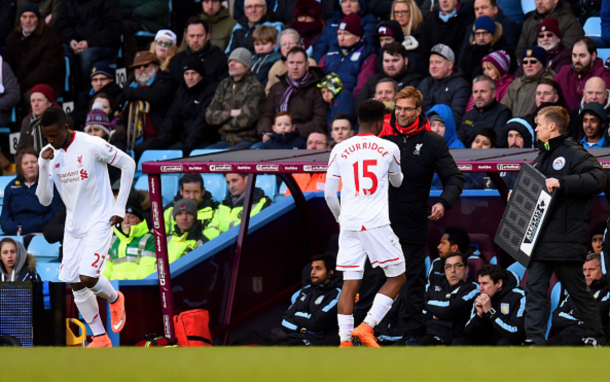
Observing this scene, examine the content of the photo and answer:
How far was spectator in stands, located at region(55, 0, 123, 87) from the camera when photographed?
15.9 m

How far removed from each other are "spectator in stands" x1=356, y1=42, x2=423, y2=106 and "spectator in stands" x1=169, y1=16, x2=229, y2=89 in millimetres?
2578

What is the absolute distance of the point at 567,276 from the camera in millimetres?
7895

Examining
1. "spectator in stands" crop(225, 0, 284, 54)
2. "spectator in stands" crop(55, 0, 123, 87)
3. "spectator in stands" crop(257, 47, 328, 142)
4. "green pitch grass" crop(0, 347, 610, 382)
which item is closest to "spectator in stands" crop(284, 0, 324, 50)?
"spectator in stands" crop(225, 0, 284, 54)

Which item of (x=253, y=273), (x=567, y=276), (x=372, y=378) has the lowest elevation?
(x=253, y=273)

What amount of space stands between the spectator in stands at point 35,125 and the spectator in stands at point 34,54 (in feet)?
3.38

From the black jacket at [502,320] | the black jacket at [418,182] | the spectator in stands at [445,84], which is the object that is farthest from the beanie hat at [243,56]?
the black jacket at [418,182]

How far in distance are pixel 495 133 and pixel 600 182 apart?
3420mm

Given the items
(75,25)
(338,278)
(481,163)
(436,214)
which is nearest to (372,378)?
(436,214)

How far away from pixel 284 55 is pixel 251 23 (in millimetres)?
1347

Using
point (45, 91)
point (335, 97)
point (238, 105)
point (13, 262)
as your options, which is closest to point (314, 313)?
point (13, 262)

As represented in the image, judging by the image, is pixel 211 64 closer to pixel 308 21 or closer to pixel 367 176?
pixel 308 21

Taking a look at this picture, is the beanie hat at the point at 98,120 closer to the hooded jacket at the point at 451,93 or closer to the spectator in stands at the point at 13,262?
the spectator in stands at the point at 13,262

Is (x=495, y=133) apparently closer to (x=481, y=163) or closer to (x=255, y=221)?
(x=481, y=163)

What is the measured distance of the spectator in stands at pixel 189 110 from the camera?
1389 centimetres
